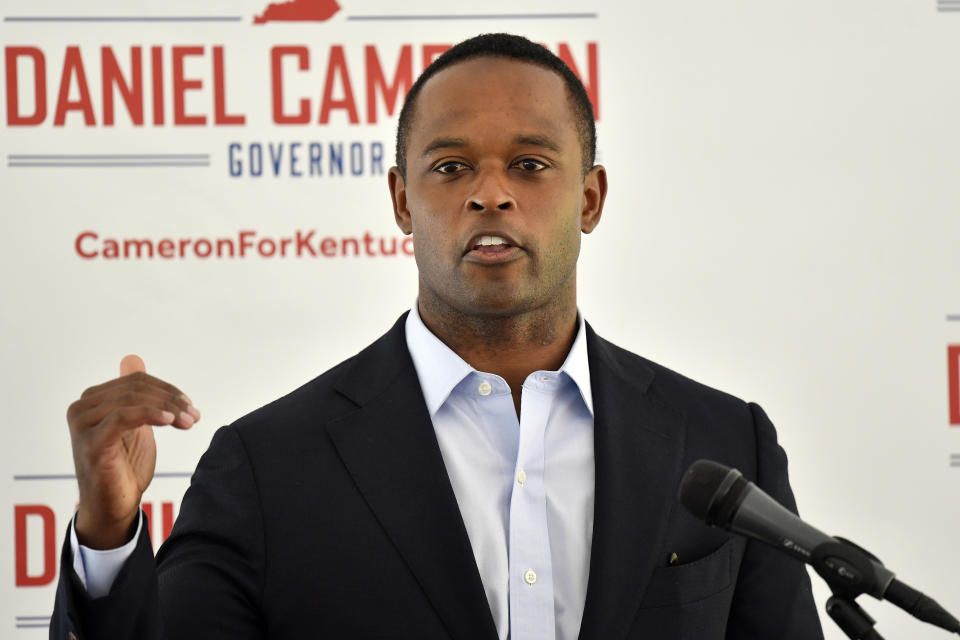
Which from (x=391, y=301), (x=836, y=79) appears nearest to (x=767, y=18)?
(x=836, y=79)

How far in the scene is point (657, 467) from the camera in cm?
191

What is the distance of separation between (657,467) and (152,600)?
0.81m

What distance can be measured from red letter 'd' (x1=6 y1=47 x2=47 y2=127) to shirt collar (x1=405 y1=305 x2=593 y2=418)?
139cm

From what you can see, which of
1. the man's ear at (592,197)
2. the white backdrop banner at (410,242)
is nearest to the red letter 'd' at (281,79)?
the white backdrop banner at (410,242)

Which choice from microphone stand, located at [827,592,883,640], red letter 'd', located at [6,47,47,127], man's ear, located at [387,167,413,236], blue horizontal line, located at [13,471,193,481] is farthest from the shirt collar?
red letter 'd', located at [6,47,47,127]

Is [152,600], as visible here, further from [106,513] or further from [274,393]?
[274,393]

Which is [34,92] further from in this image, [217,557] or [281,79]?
[217,557]

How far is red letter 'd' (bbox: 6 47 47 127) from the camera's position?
9.53 ft

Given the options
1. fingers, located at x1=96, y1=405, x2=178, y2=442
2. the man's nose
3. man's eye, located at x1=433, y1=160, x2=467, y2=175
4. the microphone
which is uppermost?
man's eye, located at x1=433, y1=160, x2=467, y2=175

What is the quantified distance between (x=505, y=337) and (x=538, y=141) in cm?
33

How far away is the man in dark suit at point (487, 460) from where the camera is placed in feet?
5.73

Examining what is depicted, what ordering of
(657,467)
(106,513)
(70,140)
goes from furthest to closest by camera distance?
(70,140)
(657,467)
(106,513)

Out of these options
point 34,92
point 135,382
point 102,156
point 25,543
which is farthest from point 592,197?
point 25,543

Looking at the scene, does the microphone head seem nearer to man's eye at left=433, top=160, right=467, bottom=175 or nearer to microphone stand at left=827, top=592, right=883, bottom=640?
microphone stand at left=827, top=592, right=883, bottom=640
